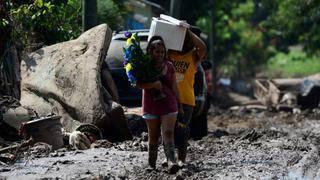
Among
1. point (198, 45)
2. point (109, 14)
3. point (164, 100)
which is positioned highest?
point (198, 45)

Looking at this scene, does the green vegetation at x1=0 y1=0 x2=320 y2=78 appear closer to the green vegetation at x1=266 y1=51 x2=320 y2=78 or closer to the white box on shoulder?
the green vegetation at x1=266 y1=51 x2=320 y2=78

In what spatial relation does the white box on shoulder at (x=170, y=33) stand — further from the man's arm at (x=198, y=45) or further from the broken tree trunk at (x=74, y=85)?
the broken tree trunk at (x=74, y=85)

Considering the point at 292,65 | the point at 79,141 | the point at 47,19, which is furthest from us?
the point at 292,65

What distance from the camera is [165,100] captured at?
904 centimetres

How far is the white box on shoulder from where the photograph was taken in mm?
9695

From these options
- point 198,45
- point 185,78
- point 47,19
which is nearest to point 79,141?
point 185,78

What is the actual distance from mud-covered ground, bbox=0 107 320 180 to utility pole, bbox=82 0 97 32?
10.6 feet

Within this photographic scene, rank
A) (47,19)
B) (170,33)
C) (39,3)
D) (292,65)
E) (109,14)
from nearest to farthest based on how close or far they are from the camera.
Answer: (170,33) → (39,3) → (47,19) → (109,14) → (292,65)

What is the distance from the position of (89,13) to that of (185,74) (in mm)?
5763

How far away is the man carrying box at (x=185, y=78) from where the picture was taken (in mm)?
9586

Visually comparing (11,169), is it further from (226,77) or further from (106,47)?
(226,77)

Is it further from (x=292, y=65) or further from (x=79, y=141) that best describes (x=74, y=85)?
(x=292, y=65)

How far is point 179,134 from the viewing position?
378 inches

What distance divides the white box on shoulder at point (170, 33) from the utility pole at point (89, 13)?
5.35m
